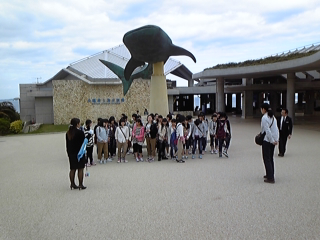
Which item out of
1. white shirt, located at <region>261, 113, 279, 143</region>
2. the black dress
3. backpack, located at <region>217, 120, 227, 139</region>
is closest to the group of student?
backpack, located at <region>217, 120, 227, 139</region>

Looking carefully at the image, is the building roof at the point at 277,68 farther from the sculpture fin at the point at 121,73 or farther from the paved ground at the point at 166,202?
the sculpture fin at the point at 121,73

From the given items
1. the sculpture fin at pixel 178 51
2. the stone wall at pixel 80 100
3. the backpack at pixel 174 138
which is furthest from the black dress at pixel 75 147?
the stone wall at pixel 80 100

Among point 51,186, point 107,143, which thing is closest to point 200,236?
point 51,186

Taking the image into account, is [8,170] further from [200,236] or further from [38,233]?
[200,236]

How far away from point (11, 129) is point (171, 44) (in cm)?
1126

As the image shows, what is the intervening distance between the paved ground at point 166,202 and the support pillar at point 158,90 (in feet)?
15.0

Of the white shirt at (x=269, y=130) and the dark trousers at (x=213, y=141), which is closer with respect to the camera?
the white shirt at (x=269, y=130)

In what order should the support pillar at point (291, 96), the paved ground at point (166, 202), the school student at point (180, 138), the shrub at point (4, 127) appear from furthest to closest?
the support pillar at point (291, 96) → the shrub at point (4, 127) → the school student at point (180, 138) → the paved ground at point (166, 202)

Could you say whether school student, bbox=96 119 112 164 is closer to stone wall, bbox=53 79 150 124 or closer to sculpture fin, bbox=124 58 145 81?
sculpture fin, bbox=124 58 145 81

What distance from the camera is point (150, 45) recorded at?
962 cm

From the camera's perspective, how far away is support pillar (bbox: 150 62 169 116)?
11.0 m

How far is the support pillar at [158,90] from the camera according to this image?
36.2 ft

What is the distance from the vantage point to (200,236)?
3.11 m

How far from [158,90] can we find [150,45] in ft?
6.60
